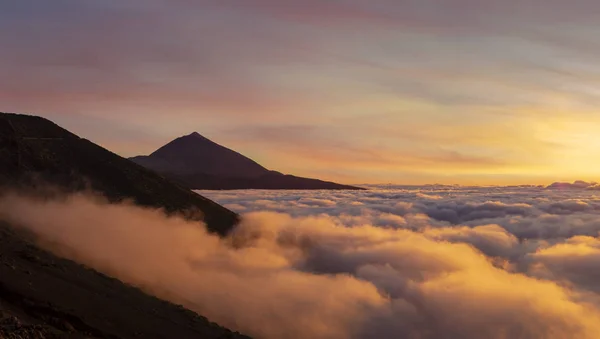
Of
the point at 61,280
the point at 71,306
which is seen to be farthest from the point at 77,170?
the point at 71,306

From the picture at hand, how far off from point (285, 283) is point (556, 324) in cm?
8792

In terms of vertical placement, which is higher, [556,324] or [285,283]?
[285,283]

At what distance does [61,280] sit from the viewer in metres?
42.9

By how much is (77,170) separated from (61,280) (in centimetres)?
5293

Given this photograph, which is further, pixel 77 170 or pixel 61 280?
pixel 77 170

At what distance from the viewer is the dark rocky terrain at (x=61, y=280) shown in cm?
3459

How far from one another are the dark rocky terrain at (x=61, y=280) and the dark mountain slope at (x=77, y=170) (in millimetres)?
202

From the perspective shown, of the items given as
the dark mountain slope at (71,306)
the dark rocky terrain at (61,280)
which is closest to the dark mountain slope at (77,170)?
the dark rocky terrain at (61,280)

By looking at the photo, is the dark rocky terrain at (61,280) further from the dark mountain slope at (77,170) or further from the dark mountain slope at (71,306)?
the dark mountain slope at (77,170)

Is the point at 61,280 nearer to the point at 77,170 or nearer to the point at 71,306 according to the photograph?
the point at 71,306

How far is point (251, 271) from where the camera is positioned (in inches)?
4747

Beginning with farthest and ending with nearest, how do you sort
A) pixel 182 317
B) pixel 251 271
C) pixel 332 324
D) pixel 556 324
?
1. pixel 556 324
2. pixel 251 271
3. pixel 332 324
4. pixel 182 317

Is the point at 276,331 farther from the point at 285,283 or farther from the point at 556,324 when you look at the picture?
the point at 556,324

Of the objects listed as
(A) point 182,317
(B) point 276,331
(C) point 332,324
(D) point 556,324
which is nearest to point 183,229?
(B) point 276,331
